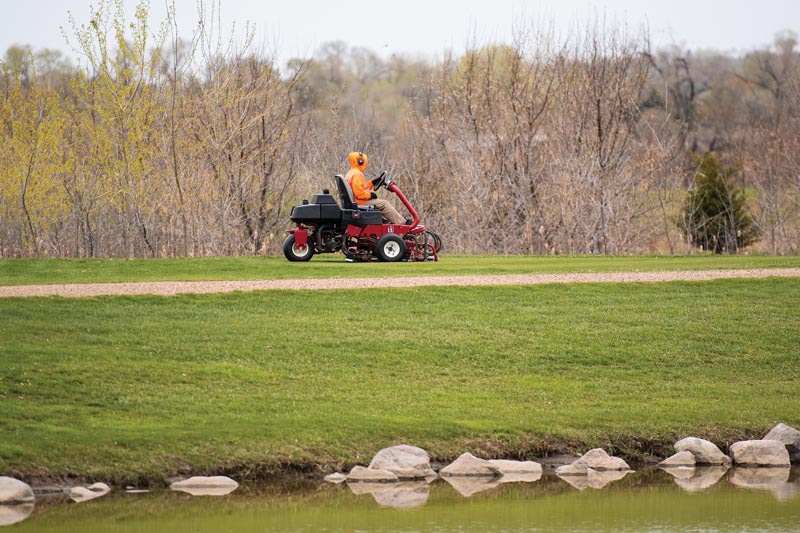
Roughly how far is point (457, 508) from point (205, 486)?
8.16 ft

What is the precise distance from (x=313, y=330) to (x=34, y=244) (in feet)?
46.5

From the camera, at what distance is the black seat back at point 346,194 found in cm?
2269

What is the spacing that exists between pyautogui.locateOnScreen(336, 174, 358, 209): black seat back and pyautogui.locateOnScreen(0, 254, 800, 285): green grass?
3.77 ft

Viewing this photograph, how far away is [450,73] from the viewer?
115 feet

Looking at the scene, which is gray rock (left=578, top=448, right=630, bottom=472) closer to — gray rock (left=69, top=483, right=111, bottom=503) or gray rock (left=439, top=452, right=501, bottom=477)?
gray rock (left=439, top=452, right=501, bottom=477)

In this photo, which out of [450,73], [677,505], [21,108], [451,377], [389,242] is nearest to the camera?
[677,505]

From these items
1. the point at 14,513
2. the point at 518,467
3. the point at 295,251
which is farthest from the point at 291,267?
the point at 14,513

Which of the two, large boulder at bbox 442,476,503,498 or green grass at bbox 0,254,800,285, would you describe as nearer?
large boulder at bbox 442,476,503,498

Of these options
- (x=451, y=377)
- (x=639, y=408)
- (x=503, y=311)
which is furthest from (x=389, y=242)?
(x=639, y=408)

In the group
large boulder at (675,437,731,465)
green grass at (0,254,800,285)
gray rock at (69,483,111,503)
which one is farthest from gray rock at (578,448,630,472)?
green grass at (0,254,800,285)

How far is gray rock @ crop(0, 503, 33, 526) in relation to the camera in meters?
10.5

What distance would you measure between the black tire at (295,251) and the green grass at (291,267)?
20 cm

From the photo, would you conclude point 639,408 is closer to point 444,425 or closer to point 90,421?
point 444,425

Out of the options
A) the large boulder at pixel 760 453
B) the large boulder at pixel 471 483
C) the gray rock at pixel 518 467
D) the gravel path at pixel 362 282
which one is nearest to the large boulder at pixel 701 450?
the large boulder at pixel 760 453
